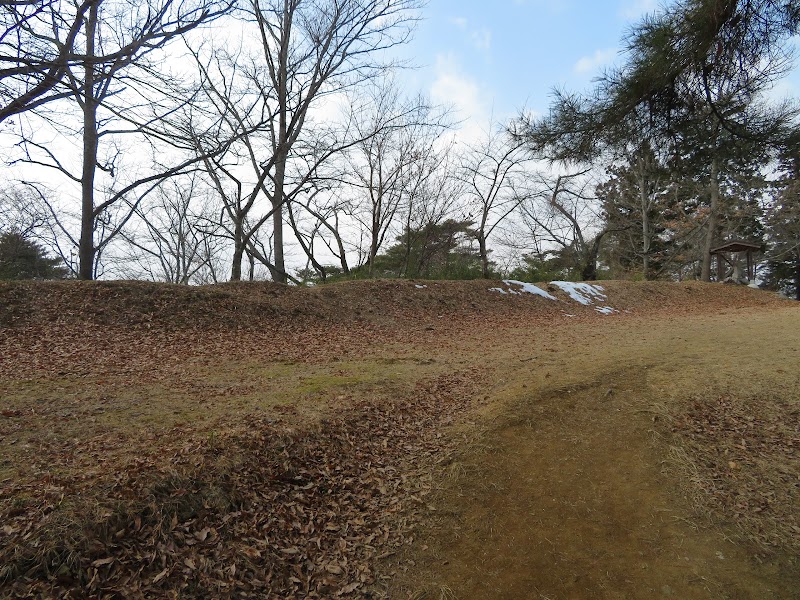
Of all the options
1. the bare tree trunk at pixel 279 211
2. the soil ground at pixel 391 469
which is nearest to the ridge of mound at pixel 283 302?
the soil ground at pixel 391 469

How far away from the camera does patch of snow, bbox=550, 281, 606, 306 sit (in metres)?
14.8

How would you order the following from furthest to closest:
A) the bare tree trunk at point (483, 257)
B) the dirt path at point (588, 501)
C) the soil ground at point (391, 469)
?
the bare tree trunk at point (483, 257) < the dirt path at point (588, 501) < the soil ground at point (391, 469)

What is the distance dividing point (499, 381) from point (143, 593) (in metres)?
4.55

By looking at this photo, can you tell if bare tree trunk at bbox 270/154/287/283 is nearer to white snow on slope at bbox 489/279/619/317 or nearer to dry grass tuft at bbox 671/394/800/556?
white snow on slope at bbox 489/279/619/317

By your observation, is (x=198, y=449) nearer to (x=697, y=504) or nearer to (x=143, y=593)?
(x=143, y=593)

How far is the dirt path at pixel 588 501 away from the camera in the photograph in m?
2.79

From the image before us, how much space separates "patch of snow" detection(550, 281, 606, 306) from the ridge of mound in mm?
206

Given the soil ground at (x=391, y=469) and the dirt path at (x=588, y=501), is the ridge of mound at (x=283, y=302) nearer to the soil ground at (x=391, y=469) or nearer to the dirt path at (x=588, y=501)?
the soil ground at (x=391, y=469)

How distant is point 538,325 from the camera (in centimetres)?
1105

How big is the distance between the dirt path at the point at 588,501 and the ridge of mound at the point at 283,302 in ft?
17.6

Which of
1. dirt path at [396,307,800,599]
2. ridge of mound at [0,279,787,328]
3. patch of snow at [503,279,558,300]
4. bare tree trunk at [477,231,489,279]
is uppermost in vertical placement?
bare tree trunk at [477,231,489,279]

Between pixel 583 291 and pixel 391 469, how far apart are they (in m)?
13.4

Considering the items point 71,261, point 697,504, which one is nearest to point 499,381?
point 697,504

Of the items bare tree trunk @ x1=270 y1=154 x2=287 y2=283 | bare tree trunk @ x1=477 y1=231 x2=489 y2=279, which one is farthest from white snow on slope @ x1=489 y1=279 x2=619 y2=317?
bare tree trunk @ x1=270 y1=154 x2=287 y2=283
